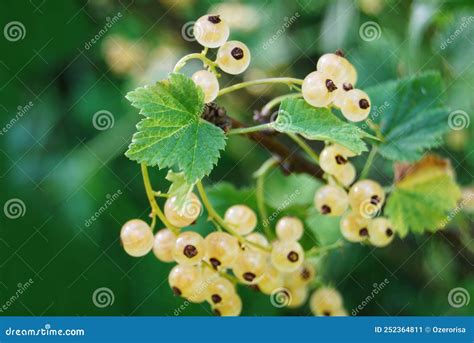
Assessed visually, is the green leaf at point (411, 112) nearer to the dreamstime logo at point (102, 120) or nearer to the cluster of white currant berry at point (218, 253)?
the cluster of white currant berry at point (218, 253)

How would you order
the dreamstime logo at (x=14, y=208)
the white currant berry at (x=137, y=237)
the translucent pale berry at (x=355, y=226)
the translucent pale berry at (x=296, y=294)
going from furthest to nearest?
the dreamstime logo at (x=14, y=208), the translucent pale berry at (x=296, y=294), the translucent pale berry at (x=355, y=226), the white currant berry at (x=137, y=237)

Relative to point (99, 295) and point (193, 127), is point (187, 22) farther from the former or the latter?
point (193, 127)

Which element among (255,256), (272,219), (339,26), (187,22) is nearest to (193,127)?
(255,256)

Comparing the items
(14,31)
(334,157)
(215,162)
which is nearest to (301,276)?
(334,157)

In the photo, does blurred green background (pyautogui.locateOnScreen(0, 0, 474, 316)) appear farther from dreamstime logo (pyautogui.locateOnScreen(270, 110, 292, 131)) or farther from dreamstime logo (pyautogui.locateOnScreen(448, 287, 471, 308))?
dreamstime logo (pyautogui.locateOnScreen(270, 110, 292, 131))

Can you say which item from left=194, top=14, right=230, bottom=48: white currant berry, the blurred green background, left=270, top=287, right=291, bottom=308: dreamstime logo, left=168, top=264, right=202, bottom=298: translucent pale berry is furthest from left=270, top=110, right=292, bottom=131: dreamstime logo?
the blurred green background

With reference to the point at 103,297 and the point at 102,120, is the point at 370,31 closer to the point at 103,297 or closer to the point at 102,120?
the point at 102,120

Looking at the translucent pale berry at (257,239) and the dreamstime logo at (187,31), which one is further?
the dreamstime logo at (187,31)

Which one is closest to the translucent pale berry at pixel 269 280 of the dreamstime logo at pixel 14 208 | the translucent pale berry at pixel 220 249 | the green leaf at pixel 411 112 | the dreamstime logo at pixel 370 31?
the translucent pale berry at pixel 220 249
